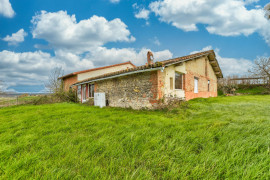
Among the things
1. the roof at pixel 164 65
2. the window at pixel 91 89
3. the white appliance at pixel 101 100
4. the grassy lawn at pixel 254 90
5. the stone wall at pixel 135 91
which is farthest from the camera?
the grassy lawn at pixel 254 90

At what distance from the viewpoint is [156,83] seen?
279 inches

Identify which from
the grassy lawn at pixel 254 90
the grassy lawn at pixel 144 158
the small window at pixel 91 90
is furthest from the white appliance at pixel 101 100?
the grassy lawn at pixel 254 90

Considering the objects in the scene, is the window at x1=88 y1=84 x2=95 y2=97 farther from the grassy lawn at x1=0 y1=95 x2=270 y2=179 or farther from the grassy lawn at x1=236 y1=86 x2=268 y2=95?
the grassy lawn at x1=236 y1=86 x2=268 y2=95

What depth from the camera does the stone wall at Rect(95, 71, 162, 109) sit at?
23.6 ft

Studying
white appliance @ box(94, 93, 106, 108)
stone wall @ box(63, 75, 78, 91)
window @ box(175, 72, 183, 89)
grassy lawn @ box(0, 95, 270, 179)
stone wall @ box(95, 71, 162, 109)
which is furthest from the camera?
stone wall @ box(63, 75, 78, 91)

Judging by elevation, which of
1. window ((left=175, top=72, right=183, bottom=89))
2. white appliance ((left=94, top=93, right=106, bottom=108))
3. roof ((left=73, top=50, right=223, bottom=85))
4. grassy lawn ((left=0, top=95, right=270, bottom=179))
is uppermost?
roof ((left=73, top=50, right=223, bottom=85))

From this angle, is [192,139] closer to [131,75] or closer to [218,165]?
[218,165]

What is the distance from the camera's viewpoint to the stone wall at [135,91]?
7.20 m

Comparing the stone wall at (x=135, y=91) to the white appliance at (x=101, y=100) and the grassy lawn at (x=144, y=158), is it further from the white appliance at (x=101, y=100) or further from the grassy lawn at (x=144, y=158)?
the grassy lawn at (x=144, y=158)

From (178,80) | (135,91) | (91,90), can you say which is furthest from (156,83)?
(91,90)

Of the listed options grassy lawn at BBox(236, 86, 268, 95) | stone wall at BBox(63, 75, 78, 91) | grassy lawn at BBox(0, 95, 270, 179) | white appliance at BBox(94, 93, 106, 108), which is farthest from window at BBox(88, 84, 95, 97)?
grassy lawn at BBox(236, 86, 268, 95)

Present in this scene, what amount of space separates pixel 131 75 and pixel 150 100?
7.35 ft

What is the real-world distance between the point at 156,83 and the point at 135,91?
1698mm

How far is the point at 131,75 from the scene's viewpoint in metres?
8.49
